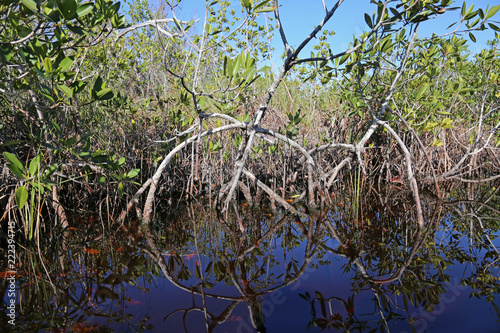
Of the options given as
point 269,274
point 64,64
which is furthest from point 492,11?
point 64,64

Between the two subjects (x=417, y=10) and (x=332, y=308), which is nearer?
(x=332, y=308)

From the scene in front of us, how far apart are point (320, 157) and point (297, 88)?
A: 4.92ft

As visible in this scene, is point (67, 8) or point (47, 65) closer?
point (67, 8)

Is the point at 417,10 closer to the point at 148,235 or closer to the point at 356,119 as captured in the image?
the point at 356,119

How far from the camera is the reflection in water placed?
1.71 m

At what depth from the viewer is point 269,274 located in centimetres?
223

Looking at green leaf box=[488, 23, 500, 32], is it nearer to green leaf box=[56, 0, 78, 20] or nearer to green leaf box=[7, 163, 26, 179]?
green leaf box=[56, 0, 78, 20]

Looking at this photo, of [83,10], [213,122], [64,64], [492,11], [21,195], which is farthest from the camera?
[213,122]

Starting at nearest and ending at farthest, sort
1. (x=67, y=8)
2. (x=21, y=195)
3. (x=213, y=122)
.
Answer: (x=67, y=8) → (x=21, y=195) → (x=213, y=122)

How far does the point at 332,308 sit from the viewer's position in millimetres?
1804

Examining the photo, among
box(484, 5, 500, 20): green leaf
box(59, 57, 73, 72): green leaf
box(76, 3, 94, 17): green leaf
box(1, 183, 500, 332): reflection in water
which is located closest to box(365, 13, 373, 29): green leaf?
box(484, 5, 500, 20): green leaf

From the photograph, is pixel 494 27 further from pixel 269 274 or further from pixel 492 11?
pixel 269 274

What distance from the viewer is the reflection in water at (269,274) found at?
1710 mm

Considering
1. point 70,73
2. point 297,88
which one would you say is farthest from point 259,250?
point 297,88
